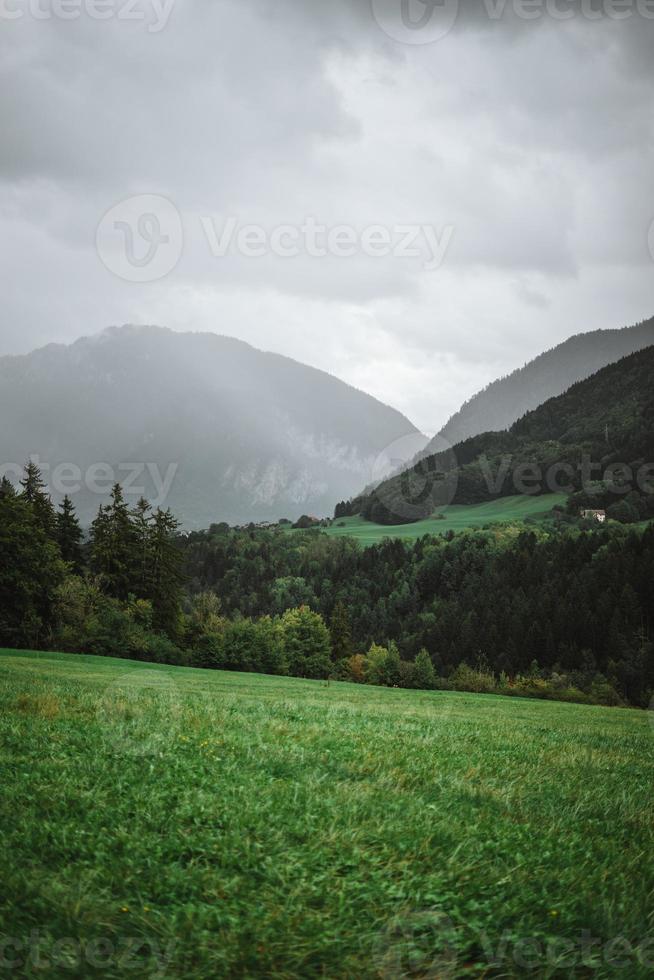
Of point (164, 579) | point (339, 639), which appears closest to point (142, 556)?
point (164, 579)

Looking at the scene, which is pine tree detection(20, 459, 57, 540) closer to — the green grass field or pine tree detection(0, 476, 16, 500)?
pine tree detection(0, 476, 16, 500)

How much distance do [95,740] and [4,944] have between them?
180 inches

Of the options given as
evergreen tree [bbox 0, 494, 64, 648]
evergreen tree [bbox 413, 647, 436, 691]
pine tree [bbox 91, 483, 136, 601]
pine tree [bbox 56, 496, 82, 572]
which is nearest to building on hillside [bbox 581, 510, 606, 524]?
evergreen tree [bbox 413, 647, 436, 691]

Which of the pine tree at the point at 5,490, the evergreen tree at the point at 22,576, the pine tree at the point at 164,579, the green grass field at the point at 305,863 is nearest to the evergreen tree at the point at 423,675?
the pine tree at the point at 164,579

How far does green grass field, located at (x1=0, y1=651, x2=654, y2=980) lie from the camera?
396 cm

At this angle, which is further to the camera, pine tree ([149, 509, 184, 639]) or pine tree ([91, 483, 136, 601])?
pine tree ([149, 509, 184, 639])

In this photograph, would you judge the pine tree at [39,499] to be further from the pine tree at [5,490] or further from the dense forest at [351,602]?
the pine tree at [5,490]

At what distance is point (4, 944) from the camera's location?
3.82 meters

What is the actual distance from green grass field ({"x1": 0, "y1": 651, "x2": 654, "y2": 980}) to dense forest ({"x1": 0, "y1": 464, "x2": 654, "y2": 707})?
46866mm

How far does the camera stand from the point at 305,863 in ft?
16.2

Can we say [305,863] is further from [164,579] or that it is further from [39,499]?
[39,499]

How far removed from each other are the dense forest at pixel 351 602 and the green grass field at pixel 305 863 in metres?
46.9

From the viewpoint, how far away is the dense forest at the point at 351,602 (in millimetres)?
Answer: 52500

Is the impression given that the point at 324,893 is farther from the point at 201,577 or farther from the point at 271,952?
the point at 201,577
